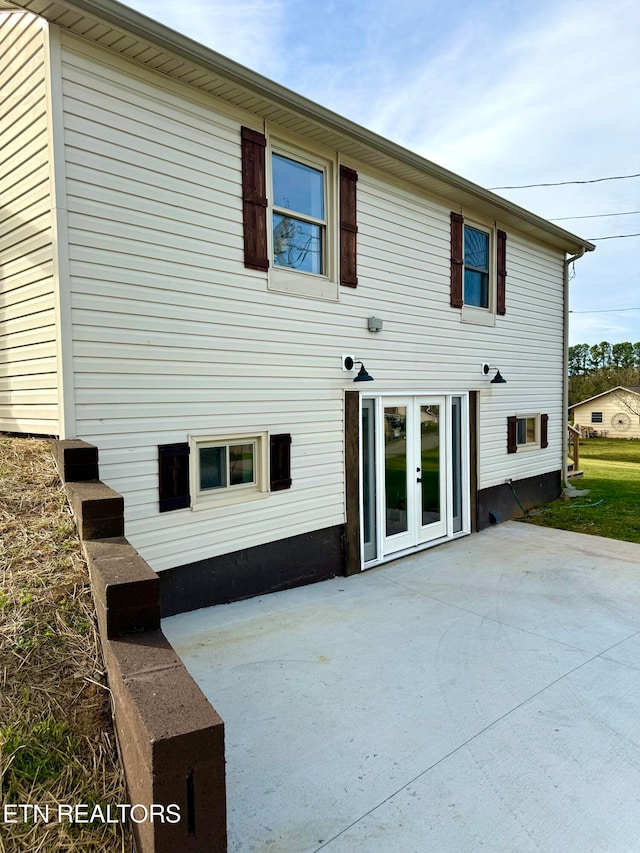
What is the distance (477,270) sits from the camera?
750 cm

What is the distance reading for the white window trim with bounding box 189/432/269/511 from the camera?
437cm

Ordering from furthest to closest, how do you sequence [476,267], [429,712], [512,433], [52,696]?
[512,433], [476,267], [429,712], [52,696]

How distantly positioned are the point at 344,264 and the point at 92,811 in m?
4.98

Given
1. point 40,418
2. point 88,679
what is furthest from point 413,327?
point 88,679

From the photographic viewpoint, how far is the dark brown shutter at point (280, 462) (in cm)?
489

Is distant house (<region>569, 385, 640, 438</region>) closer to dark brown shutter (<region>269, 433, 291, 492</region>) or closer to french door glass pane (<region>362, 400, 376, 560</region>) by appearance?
french door glass pane (<region>362, 400, 376, 560</region>)

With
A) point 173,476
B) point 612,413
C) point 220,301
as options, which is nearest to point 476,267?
point 220,301

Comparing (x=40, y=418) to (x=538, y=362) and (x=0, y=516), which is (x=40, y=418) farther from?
(x=538, y=362)

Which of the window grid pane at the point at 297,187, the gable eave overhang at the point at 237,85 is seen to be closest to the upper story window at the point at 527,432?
the gable eave overhang at the point at 237,85

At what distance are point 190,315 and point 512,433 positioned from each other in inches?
232

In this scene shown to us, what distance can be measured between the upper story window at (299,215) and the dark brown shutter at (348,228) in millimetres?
203

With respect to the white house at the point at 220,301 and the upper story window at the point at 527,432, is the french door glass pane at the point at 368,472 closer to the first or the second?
the white house at the point at 220,301

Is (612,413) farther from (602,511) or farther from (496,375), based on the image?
(496,375)

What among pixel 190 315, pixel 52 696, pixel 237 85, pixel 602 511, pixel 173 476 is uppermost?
pixel 237 85
